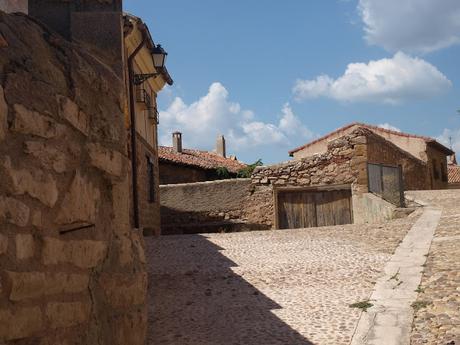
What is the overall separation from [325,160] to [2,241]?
16.2 m

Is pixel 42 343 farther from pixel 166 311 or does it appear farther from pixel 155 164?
pixel 155 164

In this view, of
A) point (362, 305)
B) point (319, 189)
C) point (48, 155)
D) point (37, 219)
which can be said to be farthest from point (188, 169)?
point (37, 219)

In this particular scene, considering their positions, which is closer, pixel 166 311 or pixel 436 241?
pixel 166 311

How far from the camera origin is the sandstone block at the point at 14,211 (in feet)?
7.91

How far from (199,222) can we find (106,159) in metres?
15.9

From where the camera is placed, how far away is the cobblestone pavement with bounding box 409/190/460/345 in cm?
444

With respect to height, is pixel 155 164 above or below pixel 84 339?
above

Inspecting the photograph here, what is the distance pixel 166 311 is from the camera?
5586mm

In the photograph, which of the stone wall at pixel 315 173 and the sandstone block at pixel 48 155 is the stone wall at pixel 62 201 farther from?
the stone wall at pixel 315 173

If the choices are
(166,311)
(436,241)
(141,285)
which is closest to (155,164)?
(436,241)

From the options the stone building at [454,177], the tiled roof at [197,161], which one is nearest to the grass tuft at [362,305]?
the tiled roof at [197,161]

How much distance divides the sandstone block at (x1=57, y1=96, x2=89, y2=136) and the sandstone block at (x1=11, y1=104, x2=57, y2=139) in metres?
0.15

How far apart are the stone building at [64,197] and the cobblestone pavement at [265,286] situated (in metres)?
1.33

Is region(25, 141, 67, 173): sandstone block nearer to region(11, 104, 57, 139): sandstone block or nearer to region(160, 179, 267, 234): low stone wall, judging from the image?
region(11, 104, 57, 139): sandstone block
